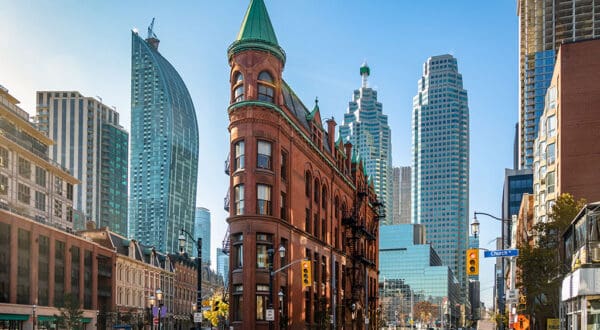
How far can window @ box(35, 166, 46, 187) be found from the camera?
91375 millimetres

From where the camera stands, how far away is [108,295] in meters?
88.5

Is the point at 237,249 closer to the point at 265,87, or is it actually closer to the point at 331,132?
the point at 265,87

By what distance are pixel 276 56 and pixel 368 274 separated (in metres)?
45.9

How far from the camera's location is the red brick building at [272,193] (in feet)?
166

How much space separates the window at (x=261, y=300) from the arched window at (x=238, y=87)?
14873 mm

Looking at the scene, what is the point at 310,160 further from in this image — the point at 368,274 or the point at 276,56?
the point at 368,274

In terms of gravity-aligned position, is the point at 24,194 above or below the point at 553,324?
above

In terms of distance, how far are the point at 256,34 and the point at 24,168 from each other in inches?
1885

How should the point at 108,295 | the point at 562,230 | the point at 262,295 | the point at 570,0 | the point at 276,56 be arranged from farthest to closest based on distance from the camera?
the point at 570,0 < the point at 108,295 < the point at 276,56 < the point at 262,295 < the point at 562,230

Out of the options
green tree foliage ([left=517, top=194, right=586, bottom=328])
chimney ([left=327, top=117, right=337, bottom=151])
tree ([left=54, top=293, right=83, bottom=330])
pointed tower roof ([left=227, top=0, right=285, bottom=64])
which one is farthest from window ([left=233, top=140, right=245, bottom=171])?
tree ([left=54, top=293, right=83, bottom=330])

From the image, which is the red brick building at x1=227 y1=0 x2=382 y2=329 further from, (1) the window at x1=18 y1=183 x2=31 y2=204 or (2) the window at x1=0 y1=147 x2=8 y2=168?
(1) the window at x1=18 y1=183 x2=31 y2=204

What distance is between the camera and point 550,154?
68.2 metres

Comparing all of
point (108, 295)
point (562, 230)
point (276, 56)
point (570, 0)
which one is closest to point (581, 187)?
point (562, 230)

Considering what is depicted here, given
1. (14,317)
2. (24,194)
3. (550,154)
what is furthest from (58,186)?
(550,154)
